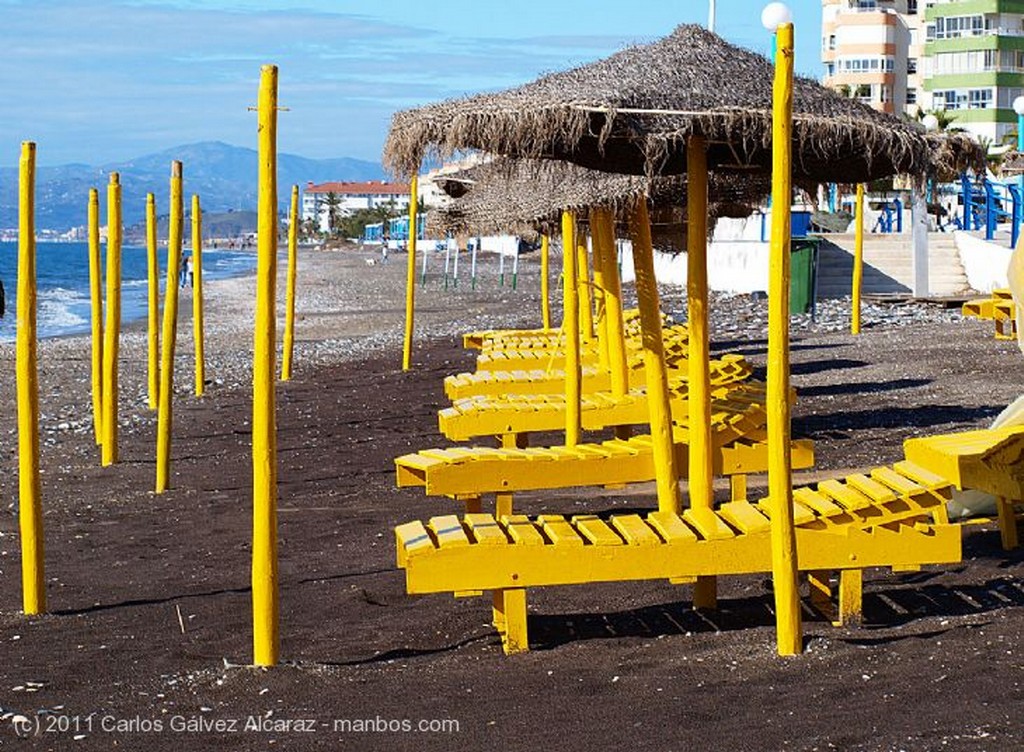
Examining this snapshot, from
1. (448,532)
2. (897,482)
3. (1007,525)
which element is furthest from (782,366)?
(1007,525)

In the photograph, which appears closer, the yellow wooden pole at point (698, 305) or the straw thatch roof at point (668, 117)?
the straw thatch roof at point (668, 117)

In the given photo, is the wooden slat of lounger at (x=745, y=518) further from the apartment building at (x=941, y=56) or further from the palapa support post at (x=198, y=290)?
the apartment building at (x=941, y=56)

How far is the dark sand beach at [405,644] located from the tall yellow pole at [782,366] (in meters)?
0.20

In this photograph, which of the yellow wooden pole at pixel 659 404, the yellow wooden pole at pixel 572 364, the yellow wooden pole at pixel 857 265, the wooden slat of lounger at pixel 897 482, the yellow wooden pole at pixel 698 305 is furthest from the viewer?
the yellow wooden pole at pixel 857 265

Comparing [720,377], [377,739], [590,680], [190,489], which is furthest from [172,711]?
[720,377]

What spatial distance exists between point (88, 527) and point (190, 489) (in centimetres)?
144

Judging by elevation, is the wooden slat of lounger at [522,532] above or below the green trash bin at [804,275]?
below

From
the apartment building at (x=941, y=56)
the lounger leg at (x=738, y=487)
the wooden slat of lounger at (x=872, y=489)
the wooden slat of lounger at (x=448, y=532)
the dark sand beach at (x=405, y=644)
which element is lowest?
the dark sand beach at (x=405, y=644)

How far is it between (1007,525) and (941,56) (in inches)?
3084

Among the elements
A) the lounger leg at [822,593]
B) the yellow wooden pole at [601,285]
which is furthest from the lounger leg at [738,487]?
the lounger leg at [822,593]

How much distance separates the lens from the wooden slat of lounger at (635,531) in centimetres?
643

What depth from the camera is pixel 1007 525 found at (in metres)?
7.72

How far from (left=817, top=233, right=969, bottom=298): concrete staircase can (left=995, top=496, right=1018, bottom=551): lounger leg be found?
21.0m

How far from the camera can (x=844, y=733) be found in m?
5.06
